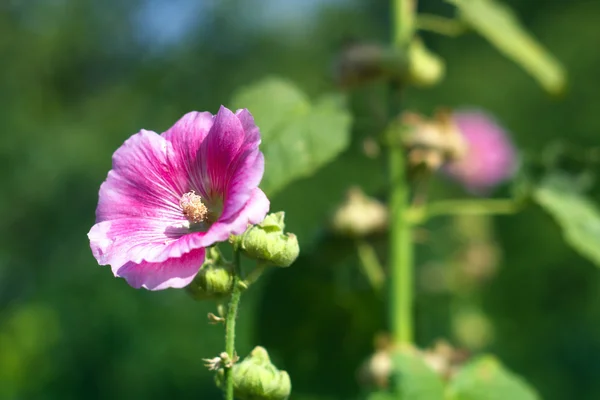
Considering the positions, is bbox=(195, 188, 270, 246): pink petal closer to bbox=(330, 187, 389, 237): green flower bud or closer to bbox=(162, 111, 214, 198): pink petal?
bbox=(162, 111, 214, 198): pink petal

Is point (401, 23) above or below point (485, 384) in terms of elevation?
above

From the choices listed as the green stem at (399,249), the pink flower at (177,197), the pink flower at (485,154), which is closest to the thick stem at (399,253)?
the green stem at (399,249)

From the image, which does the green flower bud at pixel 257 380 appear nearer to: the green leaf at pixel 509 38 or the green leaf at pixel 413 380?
the green leaf at pixel 413 380

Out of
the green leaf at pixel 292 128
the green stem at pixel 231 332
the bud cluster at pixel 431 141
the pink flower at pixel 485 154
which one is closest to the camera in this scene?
the green stem at pixel 231 332

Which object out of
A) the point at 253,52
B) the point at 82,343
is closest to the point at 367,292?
the point at 82,343

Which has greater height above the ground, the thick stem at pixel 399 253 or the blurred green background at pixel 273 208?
the blurred green background at pixel 273 208

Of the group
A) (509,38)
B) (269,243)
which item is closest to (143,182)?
(269,243)

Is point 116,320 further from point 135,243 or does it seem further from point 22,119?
point 22,119

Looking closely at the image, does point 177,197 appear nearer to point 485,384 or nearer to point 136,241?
point 136,241
